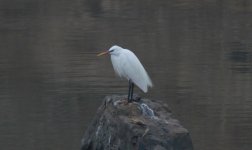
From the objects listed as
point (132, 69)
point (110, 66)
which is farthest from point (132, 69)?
point (110, 66)

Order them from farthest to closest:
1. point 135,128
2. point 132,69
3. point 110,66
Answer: point 110,66 → point 132,69 → point 135,128

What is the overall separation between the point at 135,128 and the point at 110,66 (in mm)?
10478

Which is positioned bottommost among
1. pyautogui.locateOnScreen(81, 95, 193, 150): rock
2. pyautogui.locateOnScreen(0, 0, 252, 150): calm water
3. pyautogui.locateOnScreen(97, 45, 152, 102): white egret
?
pyautogui.locateOnScreen(0, 0, 252, 150): calm water

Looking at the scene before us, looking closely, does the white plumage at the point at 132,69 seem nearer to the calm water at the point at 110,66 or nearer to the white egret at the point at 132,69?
the white egret at the point at 132,69

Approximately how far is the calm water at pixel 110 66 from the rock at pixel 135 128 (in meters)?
2.76

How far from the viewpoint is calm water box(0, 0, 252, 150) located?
15055 mm

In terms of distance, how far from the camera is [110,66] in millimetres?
20812

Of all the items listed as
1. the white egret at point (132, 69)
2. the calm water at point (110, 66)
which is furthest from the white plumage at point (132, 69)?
the calm water at point (110, 66)

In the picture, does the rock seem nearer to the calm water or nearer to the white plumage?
the white plumage

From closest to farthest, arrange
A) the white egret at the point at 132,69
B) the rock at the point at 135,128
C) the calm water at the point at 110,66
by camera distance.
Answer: the rock at the point at 135,128 → the white egret at the point at 132,69 → the calm water at the point at 110,66

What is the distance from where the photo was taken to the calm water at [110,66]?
15.1 meters

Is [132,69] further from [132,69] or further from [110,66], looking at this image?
[110,66]

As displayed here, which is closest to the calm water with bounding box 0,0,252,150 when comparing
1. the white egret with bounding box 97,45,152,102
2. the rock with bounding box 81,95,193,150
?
the white egret with bounding box 97,45,152,102

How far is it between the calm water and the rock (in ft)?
9.07
